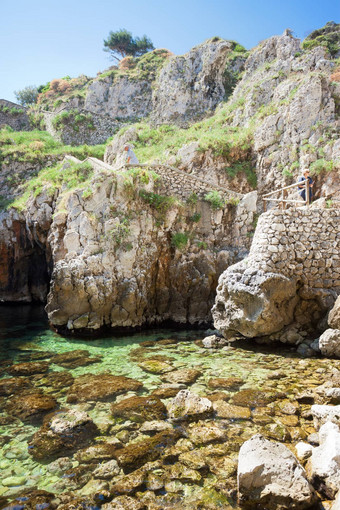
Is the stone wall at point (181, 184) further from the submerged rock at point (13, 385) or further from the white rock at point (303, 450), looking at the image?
the white rock at point (303, 450)

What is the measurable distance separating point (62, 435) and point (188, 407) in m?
2.28

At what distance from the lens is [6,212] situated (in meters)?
19.6

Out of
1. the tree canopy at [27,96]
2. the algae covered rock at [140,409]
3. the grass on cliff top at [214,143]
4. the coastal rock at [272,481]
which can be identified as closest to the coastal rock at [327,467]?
the coastal rock at [272,481]

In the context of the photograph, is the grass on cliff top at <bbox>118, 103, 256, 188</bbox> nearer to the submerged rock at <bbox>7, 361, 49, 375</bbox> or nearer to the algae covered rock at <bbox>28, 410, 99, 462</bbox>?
the submerged rock at <bbox>7, 361, 49, 375</bbox>

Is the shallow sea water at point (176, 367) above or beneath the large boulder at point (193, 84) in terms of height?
beneath

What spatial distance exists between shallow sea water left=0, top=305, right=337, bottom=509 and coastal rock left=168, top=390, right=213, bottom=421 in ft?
1.50

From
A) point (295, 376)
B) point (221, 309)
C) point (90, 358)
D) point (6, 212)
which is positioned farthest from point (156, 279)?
point (6, 212)

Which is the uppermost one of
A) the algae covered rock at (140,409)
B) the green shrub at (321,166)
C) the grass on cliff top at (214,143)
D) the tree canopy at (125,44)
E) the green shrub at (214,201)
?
the tree canopy at (125,44)

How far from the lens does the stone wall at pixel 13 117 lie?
1358 inches

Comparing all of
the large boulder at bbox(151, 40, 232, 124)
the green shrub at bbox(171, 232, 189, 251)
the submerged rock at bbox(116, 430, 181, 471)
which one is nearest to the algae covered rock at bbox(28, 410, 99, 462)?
the submerged rock at bbox(116, 430, 181, 471)

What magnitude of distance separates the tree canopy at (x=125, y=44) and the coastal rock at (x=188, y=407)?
2128 inches

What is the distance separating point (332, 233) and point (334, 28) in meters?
31.7

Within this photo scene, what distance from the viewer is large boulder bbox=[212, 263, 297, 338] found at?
9.88 meters

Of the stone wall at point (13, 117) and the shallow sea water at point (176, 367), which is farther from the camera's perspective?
the stone wall at point (13, 117)
